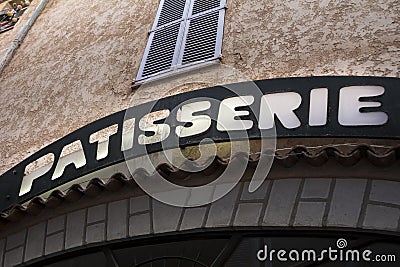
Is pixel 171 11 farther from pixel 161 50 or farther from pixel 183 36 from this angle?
pixel 161 50

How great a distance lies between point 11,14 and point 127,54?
3.95 m

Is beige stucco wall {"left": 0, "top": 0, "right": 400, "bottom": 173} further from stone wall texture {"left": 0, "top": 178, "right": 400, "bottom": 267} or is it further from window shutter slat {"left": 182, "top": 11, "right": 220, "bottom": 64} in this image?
stone wall texture {"left": 0, "top": 178, "right": 400, "bottom": 267}

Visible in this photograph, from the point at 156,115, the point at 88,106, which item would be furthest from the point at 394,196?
the point at 88,106

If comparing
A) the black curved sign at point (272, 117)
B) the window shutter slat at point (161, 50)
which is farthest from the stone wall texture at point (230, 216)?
the window shutter slat at point (161, 50)

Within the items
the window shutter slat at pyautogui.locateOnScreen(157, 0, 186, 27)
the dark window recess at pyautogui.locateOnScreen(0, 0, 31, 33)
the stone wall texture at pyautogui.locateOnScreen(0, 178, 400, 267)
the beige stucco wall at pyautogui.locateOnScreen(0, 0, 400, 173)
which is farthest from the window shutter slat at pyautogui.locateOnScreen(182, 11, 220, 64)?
the dark window recess at pyautogui.locateOnScreen(0, 0, 31, 33)

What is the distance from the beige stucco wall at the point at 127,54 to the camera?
6.43 m

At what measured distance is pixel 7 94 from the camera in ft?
27.8

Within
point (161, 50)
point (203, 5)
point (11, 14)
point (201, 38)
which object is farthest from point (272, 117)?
point (11, 14)

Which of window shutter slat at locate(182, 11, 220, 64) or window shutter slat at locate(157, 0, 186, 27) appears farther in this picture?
window shutter slat at locate(157, 0, 186, 27)

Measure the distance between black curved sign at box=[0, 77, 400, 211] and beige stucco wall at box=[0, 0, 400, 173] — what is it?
34.6 inches

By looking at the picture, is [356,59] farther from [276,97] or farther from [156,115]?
[156,115]

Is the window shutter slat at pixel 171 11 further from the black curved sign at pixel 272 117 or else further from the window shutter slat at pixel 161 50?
the black curved sign at pixel 272 117

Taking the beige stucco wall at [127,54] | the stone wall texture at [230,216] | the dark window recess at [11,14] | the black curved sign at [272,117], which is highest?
the dark window recess at [11,14]

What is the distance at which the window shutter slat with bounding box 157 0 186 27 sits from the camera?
8.17 m
